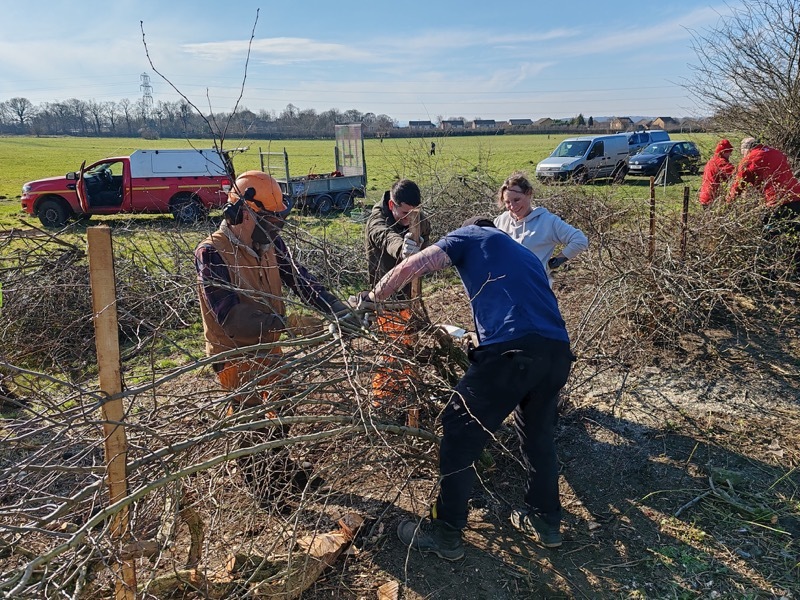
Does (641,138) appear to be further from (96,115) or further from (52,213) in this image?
(96,115)

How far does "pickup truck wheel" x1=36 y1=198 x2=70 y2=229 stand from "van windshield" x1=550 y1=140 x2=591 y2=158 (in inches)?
563

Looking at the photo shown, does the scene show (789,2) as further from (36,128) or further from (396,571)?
(36,128)

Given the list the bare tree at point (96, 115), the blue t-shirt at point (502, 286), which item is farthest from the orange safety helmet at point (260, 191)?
the bare tree at point (96, 115)

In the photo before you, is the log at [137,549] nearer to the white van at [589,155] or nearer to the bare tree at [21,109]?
the white van at [589,155]

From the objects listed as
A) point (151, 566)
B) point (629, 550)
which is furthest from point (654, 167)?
point (151, 566)

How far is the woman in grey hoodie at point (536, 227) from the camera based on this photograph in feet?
12.1

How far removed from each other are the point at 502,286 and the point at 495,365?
0.35 m

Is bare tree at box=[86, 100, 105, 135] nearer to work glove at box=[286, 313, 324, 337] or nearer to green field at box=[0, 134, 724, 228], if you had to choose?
green field at box=[0, 134, 724, 228]

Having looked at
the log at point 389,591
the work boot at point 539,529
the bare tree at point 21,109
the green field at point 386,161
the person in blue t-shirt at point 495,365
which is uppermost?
the bare tree at point 21,109

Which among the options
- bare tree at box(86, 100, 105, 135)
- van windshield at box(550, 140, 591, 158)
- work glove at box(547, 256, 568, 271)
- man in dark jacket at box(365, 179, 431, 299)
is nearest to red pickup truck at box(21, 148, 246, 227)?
man in dark jacket at box(365, 179, 431, 299)

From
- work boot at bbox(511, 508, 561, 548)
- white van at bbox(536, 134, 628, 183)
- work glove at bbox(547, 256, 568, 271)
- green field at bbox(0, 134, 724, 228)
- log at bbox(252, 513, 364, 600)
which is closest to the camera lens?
log at bbox(252, 513, 364, 600)

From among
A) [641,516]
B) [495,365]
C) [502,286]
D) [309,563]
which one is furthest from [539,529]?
[502,286]

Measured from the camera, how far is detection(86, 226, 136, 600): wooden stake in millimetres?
1931

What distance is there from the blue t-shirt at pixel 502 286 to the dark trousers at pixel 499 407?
0.22 feet
